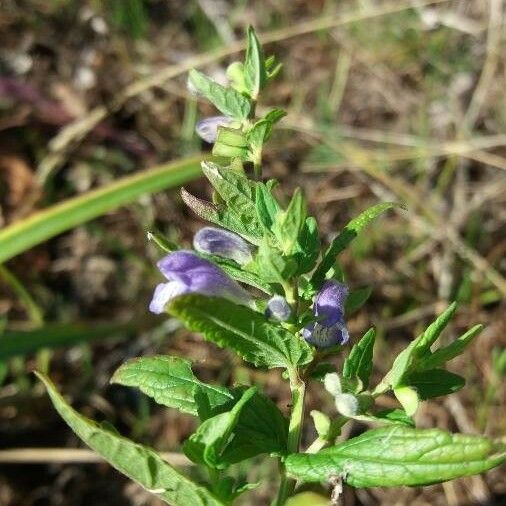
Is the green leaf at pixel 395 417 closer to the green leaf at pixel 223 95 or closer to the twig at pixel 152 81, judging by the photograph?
the green leaf at pixel 223 95

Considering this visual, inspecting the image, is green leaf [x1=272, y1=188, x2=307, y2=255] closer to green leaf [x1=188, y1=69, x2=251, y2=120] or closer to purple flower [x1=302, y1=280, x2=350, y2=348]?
purple flower [x1=302, y1=280, x2=350, y2=348]

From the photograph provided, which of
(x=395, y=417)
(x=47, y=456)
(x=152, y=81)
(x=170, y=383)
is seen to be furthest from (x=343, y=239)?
(x=152, y=81)

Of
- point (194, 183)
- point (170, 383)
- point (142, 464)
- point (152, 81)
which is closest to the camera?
point (142, 464)

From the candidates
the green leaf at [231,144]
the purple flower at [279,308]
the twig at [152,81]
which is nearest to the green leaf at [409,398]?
the purple flower at [279,308]

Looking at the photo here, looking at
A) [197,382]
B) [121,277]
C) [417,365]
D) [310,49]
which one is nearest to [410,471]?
[417,365]

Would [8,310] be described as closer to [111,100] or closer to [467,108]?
[111,100]

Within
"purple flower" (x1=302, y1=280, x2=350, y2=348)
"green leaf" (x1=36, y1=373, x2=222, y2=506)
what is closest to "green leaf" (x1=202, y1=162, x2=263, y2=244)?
"purple flower" (x1=302, y1=280, x2=350, y2=348)

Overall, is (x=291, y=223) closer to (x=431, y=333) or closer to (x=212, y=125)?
(x=431, y=333)
